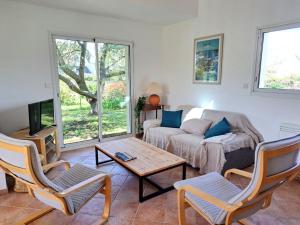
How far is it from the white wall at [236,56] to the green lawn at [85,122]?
1.54 m

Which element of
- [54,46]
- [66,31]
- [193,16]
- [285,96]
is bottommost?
[285,96]

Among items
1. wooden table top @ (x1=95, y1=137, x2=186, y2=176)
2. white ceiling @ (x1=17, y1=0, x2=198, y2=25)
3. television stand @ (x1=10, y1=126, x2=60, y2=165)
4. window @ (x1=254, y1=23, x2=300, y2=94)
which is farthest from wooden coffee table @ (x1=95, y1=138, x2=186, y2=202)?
white ceiling @ (x1=17, y1=0, x2=198, y2=25)

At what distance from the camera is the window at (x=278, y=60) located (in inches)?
115

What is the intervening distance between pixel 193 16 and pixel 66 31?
2360 mm

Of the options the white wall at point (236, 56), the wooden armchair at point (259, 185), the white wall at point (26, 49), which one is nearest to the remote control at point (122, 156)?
the wooden armchair at point (259, 185)

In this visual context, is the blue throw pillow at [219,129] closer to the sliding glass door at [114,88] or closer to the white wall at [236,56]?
the white wall at [236,56]

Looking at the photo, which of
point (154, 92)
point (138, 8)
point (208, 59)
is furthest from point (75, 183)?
point (208, 59)

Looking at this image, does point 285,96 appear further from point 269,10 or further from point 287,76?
point 269,10

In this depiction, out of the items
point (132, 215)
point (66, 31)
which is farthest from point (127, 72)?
point (132, 215)

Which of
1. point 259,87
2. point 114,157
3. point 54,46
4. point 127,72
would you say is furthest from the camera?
point 127,72

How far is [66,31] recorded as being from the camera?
371cm

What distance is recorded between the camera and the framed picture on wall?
380 cm

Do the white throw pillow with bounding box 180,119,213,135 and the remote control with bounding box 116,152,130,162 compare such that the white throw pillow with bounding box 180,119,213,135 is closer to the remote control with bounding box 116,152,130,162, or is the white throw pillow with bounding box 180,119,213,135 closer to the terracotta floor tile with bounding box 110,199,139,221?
the remote control with bounding box 116,152,130,162

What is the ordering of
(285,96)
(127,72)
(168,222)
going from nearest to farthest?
(168,222) → (285,96) → (127,72)
